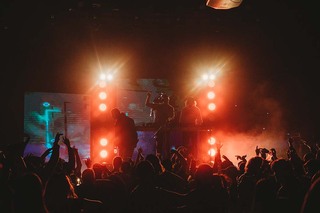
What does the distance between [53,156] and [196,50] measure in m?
9.05

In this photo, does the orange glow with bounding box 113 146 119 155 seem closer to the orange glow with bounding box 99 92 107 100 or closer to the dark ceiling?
the orange glow with bounding box 99 92 107 100

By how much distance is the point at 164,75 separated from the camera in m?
12.8

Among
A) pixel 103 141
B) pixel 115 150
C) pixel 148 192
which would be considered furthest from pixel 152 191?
pixel 115 150

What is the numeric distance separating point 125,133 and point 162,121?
122 centimetres

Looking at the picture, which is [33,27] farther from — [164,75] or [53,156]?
[53,156]

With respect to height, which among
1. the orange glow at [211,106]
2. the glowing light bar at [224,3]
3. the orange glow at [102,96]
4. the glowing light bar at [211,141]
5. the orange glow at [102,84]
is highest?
the glowing light bar at [224,3]

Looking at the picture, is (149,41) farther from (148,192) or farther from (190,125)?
(148,192)

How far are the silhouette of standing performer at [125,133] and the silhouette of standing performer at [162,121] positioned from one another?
0.75 metres

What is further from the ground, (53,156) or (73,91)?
(73,91)

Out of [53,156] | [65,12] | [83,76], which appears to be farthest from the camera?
[83,76]

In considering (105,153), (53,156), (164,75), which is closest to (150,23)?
(164,75)

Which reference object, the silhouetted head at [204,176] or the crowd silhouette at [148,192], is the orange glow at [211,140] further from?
A: the silhouetted head at [204,176]

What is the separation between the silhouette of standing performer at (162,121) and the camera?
A: 385 inches

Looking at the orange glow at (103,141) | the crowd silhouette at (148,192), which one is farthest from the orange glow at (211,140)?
the crowd silhouette at (148,192)
